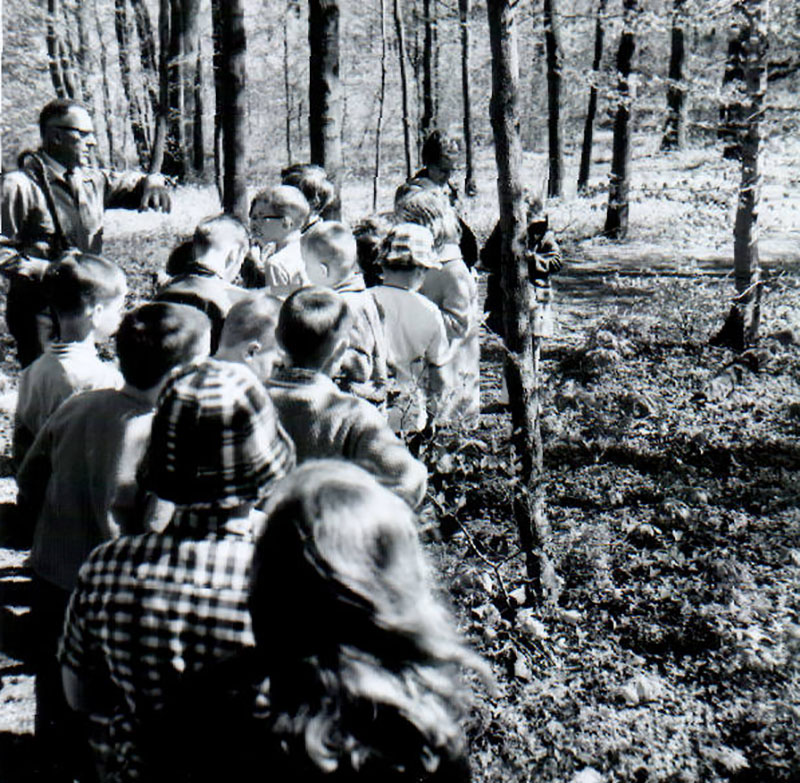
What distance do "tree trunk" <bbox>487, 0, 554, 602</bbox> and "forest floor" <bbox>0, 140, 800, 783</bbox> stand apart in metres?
0.13

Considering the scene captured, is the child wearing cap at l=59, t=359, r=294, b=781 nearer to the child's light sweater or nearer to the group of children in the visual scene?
the group of children

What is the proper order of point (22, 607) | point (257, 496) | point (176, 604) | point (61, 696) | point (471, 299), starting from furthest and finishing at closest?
point (471, 299) < point (22, 607) < point (61, 696) < point (257, 496) < point (176, 604)

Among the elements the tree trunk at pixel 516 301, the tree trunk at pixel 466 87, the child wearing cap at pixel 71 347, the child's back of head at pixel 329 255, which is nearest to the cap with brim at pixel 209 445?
the child wearing cap at pixel 71 347

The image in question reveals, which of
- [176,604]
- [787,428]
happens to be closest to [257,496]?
[176,604]

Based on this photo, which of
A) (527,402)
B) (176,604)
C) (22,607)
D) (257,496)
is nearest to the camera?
(176,604)

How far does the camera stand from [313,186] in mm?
5598

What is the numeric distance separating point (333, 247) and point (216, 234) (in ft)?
1.89

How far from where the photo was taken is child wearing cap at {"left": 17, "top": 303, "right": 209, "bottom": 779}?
2.72 meters

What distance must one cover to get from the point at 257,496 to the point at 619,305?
10778mm

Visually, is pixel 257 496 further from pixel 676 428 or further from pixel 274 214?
pixel 676 428

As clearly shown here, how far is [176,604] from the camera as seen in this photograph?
1791 millimetres

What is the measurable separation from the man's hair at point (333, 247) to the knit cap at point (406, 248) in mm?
405

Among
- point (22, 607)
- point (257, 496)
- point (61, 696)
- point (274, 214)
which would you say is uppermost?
point (274, 214)

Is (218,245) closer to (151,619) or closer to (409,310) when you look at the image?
(409,310)
